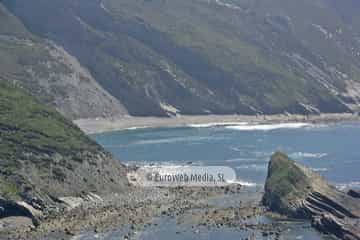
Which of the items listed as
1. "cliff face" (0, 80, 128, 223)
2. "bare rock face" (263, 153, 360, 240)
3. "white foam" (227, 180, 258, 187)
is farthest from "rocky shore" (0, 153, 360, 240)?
"white foam" (227, 180, 258, 187)

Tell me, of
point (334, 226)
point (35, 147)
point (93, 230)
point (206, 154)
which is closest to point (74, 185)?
point (35, 147)

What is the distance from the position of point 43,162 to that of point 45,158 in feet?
5.98

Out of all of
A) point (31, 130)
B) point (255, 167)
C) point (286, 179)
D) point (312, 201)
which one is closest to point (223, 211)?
point (286, 179)

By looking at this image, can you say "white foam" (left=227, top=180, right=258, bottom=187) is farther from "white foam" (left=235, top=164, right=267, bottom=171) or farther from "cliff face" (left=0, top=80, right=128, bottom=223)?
"cliff face" (left=0, top=80, right=128, bottom=223)

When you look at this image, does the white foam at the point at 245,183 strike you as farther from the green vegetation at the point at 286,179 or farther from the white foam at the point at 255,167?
the white foam at the point at 255,167

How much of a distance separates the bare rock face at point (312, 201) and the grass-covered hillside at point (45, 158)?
26574mm

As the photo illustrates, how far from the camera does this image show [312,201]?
127875 millimetres

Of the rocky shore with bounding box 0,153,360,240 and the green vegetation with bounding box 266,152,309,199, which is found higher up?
the green vegetation with bounding box 266,152,309,199

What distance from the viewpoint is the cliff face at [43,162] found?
13250 cm

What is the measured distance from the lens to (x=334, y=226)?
117375 millimetres

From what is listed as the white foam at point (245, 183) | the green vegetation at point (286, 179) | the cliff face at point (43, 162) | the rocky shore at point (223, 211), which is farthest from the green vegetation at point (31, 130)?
the green vegetation at point (286, 179)

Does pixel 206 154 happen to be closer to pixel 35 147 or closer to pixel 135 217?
pixel 35 147

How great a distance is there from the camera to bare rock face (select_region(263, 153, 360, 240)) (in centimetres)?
11831

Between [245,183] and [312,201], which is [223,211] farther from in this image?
[245,183]
